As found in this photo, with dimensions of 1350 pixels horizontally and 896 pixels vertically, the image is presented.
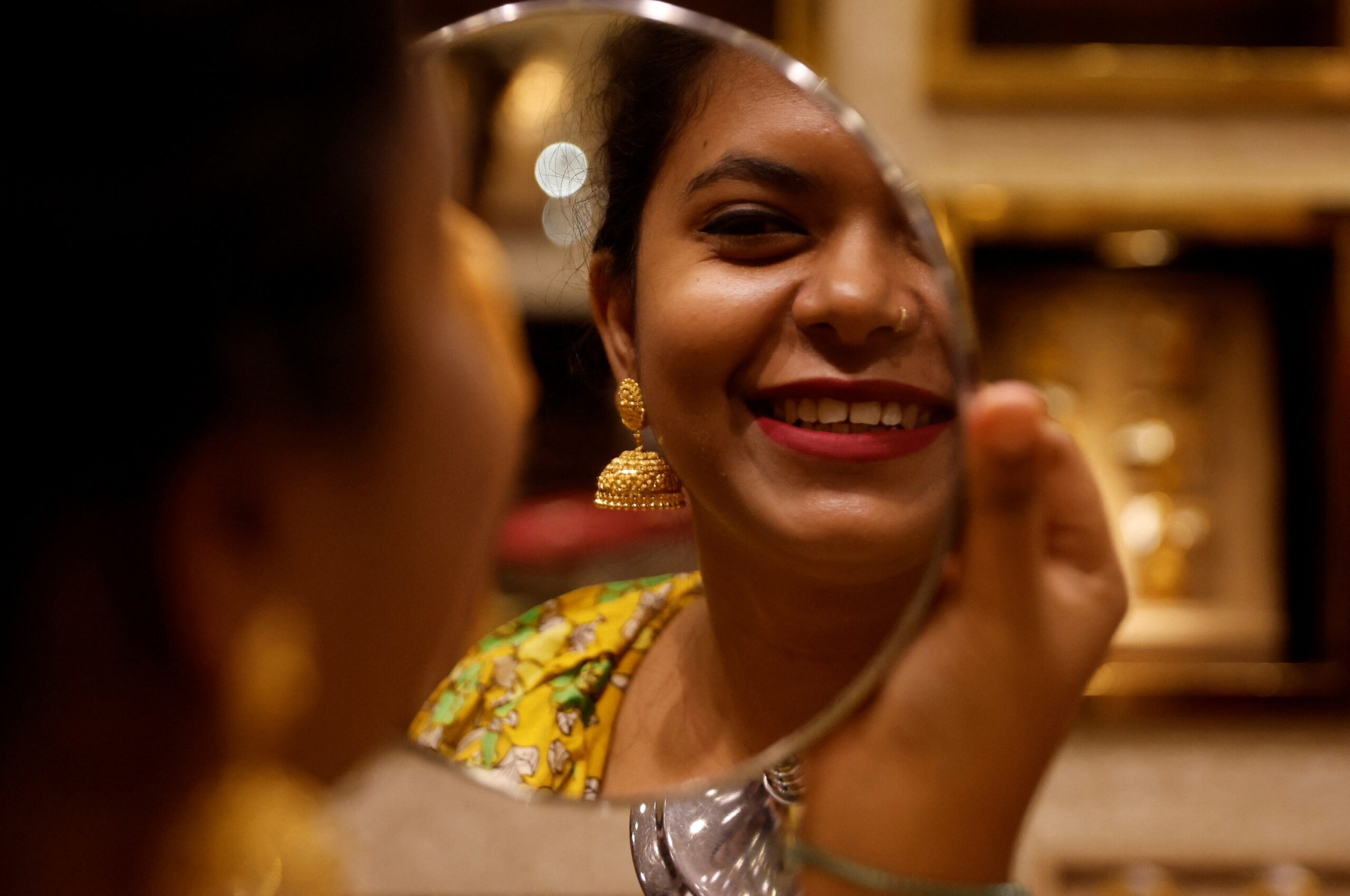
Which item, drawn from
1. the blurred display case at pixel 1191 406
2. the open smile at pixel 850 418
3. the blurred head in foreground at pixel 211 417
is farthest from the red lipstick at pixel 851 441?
the blurred display case at pixel 1191 406

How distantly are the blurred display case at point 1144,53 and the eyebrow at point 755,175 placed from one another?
564 mm

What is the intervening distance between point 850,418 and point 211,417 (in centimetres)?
19

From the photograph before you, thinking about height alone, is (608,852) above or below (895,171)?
below

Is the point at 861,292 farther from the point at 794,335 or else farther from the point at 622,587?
the point at 622,587

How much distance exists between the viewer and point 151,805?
232 millimetres

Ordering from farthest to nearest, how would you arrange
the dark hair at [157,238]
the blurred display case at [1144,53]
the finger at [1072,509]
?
1. the blurred display case at [1144,53]
2. the finger at [1072,509]
3. the dark hair at [157,238]

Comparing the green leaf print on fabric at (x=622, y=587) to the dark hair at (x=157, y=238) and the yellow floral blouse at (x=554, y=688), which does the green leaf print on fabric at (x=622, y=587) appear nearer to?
the yellow floral blouse at (x=554, y=688)

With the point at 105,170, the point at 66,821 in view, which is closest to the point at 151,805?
the point at 66,821

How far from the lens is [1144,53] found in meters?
0.81

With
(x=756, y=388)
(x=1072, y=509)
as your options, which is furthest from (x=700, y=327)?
(x=1072, y=509)

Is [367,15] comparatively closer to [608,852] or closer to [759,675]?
[759,675]

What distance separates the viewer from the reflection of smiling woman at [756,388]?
317mm

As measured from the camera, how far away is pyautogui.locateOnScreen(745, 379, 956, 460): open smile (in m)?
0.32

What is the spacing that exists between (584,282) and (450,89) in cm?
8
